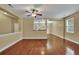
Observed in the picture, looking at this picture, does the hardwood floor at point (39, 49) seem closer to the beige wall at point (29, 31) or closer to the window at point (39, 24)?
the beige wall at point (29, 31)

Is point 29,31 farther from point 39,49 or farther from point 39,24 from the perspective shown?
point 39,49

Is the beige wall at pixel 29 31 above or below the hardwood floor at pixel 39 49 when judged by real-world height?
above

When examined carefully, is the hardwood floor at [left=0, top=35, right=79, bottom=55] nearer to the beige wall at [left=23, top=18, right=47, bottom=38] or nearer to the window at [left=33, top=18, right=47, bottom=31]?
the beige wall at [left=23, top=18, right=47, bottom=38]

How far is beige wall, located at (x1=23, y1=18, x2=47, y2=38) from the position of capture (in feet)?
33.7

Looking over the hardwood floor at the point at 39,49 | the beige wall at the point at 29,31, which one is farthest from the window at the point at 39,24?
the hardwood floor at the point at 39,49

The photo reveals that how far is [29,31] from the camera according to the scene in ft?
33.9

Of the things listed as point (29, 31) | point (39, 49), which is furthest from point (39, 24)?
point (39, 49)

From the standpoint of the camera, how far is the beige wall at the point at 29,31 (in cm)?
1027

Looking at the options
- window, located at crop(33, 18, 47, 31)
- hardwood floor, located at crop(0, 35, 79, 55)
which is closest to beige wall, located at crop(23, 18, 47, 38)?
window, located at crop(33, 18, 47, 31)

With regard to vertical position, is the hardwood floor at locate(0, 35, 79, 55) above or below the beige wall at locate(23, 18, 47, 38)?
below

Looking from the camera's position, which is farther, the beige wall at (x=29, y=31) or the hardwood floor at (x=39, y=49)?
the beige wall at (x=29, y=31)
